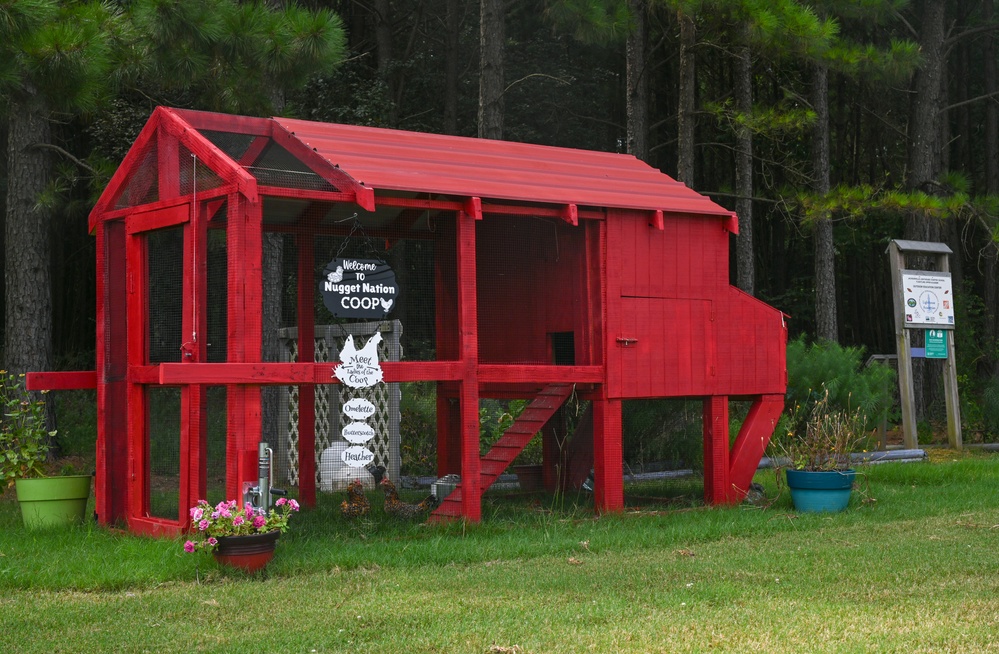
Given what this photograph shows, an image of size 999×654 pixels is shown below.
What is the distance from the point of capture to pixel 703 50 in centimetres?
2303

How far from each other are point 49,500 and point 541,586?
467cm

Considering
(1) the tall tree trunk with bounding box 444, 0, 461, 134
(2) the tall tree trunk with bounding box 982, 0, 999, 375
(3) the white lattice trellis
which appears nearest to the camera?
(3) the white lattice trellis

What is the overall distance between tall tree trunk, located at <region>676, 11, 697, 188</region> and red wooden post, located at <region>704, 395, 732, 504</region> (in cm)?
699

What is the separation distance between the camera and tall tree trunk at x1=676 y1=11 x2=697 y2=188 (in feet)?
58.4

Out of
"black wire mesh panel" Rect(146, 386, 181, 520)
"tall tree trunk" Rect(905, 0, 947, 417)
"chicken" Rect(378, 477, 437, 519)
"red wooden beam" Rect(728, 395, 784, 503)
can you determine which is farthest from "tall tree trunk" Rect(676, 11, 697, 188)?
"black wire mesh panel" Rect(146, 386, 181, 520)

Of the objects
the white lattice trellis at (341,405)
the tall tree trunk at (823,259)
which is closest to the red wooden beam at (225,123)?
the white lattice trellis at (341,405)

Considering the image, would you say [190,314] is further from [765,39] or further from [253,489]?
[765,39]

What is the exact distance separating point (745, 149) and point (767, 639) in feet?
46.2

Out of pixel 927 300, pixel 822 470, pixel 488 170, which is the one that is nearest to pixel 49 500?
pixel 488 170

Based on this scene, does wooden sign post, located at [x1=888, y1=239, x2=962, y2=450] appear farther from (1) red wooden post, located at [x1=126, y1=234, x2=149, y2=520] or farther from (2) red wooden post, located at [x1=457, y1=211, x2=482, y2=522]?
(1) red wooden post, located at [x1=126, y1=234, x2=149, y2=520]

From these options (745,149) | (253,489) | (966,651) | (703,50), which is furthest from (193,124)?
(703,50)

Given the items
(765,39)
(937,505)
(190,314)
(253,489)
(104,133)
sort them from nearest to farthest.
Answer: (253,489) < (190,314) < (937,505) < (765,39) < (104,133)

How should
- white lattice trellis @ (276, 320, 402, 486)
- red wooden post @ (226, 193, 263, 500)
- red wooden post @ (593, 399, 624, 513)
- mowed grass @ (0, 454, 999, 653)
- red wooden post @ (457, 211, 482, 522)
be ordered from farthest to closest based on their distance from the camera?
white lattice trellis @ (276, 320, 402, 486)
red wooden post @ (593, 399, 624, 513)
red wooden post @ (457, 211, 482, 522)
red wooden post @ (226, 193, 263, 500)
mowed grass @ (0, 454, 999, 653)

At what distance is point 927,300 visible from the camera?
16.0 meters
